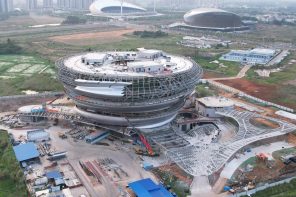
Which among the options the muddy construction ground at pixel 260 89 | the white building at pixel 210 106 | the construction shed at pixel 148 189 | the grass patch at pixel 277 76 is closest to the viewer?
the construction shed at pixel 148 189

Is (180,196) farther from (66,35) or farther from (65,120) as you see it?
(66,35)

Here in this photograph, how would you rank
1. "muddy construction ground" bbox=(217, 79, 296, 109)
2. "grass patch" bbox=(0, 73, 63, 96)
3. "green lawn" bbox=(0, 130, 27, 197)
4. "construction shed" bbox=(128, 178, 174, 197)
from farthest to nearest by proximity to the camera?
"grass patch" bbox=(0, 73, 63, 96) → "muddy construction ground" bbox=(217, 79, 296, 109) → "green lawn" bbox=(0, 130, 27, 197) → "construction shed" bbox=(128, 178, 174, 197)

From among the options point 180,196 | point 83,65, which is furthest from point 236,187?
point 83,65

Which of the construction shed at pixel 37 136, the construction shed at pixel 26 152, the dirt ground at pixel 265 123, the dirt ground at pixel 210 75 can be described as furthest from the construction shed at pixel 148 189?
the dirt ground at pixel 210 75

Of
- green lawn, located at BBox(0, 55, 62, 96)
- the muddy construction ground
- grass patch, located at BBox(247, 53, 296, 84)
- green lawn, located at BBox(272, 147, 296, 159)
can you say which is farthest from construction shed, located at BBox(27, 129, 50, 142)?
grass patch, located at BBox(247, 53, 296, 84)

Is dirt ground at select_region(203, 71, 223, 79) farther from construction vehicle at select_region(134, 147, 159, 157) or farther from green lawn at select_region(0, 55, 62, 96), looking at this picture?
construction vehicle at select_region(134, 147, 159, 157)

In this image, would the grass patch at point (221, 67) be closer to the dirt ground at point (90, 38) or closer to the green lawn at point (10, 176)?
the dirt ground at point (90, 38)

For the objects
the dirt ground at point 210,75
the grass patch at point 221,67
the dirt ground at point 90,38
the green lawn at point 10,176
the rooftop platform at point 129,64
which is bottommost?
the green lawn at point 10,176
